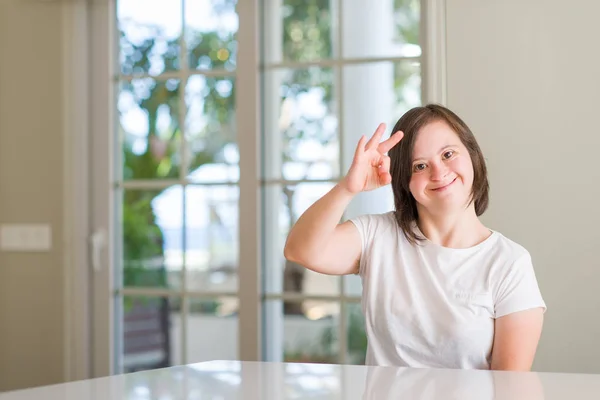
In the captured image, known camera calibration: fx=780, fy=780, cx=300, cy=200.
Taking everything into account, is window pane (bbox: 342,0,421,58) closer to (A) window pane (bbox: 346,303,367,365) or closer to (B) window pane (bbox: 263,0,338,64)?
(B) window pane (bbox: 263,0,338,64)

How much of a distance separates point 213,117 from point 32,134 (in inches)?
34.1

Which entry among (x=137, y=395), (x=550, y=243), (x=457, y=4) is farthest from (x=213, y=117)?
(x=137, y=395)

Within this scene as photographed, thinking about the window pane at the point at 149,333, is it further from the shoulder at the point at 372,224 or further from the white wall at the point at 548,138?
the shoulder at the point at 372,224

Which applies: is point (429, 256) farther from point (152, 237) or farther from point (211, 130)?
point (152, 237)

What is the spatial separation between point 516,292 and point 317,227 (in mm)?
473

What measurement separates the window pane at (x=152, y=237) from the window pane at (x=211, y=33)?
1.88 feet

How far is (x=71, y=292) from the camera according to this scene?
3480mm

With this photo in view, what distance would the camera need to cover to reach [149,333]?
3.49m

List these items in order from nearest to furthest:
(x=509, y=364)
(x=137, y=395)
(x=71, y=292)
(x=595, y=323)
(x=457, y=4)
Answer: (x=137, y=395) < (x=509, y=364) < (x=595, y=323) < (x=457, y=4) < (x=71, y=292)

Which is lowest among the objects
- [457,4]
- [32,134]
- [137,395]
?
[137,395]

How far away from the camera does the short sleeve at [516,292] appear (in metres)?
1.75

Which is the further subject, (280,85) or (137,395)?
(280,85)

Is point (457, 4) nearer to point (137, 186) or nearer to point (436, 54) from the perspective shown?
point (436, 54)

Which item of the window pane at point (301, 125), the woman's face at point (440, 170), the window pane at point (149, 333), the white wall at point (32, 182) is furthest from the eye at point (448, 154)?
the white wall at point (32, 182)
